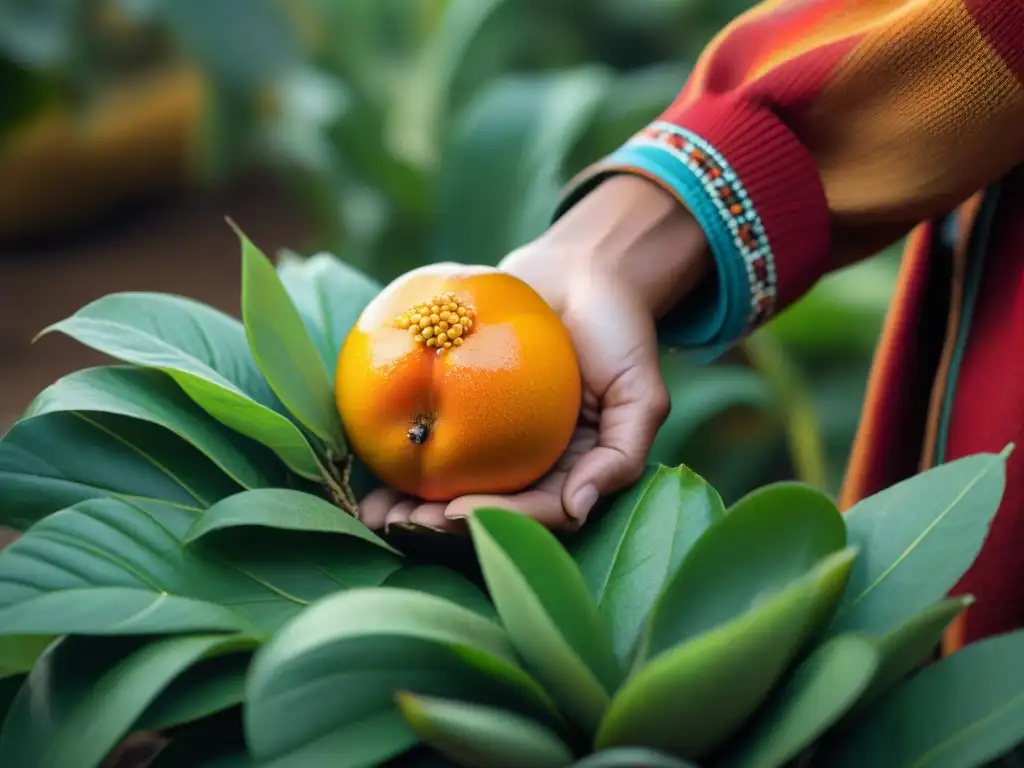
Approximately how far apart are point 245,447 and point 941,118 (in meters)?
0.36

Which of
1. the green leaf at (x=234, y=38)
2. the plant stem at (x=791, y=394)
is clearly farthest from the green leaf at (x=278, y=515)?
the green leaf at (x=234, y=38)

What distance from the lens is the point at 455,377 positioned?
45 centimetres

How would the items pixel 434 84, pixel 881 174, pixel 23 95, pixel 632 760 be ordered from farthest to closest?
pixel 23 95
pixel 434 84
pixel 881 174
pixel 632 760

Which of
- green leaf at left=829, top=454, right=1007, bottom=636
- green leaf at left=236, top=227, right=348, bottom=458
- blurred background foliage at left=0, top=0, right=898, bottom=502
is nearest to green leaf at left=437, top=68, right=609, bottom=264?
blurred background foliage at left=0, top=0, right=898, bottom=502

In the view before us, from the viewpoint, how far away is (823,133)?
1.80ft

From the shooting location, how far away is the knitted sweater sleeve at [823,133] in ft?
1.65

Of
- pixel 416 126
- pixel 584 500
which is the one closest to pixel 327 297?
pixel 584 500

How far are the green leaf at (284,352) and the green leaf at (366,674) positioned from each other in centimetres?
14

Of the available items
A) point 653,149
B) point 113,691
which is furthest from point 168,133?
point 113,691

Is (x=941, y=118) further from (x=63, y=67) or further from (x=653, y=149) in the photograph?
(x=63, y=67)

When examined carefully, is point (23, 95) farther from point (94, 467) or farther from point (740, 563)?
point (740, 563)

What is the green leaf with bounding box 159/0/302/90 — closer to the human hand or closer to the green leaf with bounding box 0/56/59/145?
the green leaf with bounding box 0/56/59/145

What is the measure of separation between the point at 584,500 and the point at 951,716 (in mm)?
160

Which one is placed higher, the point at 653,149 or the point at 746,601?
the point at 653,149
